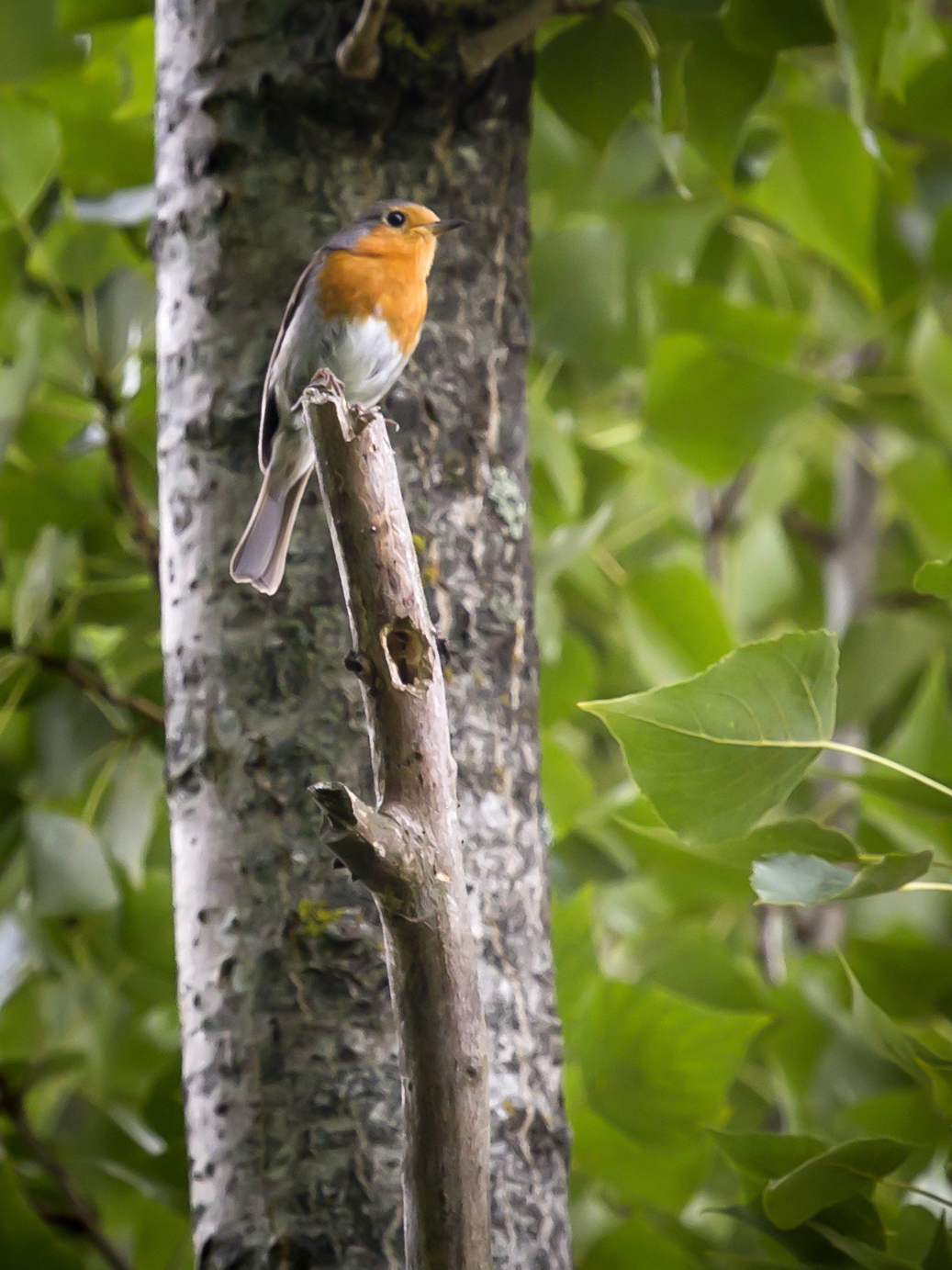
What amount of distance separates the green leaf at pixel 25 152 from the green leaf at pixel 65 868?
1.87 feet

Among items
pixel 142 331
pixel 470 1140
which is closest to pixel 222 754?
pixel 470 1140

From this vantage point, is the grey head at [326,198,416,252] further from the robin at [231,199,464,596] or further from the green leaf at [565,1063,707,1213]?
the green leaf at [565,1063,707,1213]

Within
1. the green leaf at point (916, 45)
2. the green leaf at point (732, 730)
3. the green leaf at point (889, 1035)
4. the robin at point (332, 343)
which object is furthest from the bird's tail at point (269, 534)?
the green leaf at point (916, 45)

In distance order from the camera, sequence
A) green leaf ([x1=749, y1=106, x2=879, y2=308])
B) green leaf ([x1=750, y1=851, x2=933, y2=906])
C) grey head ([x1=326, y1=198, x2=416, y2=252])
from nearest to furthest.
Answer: green leaf ([x1=750, y1=851, x2=933, y2=906]) < grey head ([x1=326, y1=198, x2=416, y2=252]) < green leaf ([x1=749, y1=106, x2=879, y2=308])

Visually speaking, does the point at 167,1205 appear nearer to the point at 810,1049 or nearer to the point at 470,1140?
the point at 810,1049

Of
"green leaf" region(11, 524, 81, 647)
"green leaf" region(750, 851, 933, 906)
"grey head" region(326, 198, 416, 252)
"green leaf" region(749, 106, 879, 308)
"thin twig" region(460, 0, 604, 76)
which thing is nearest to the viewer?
"green leaf" region(750, 851, 933, 906)

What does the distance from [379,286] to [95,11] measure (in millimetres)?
551

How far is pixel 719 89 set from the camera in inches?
39.5

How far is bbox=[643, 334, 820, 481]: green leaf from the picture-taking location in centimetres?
130

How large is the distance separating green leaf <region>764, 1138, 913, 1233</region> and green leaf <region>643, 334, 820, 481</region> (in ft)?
2.48

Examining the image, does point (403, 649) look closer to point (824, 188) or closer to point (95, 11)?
point (95, 11)

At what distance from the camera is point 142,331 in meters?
1.27

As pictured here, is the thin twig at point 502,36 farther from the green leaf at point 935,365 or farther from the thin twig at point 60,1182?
the thin twig at point 60,1182

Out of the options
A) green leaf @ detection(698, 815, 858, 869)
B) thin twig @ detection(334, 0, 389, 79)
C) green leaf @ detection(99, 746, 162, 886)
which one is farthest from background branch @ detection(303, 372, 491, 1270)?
green leaf @ detection(99, 746, 162, 886)
